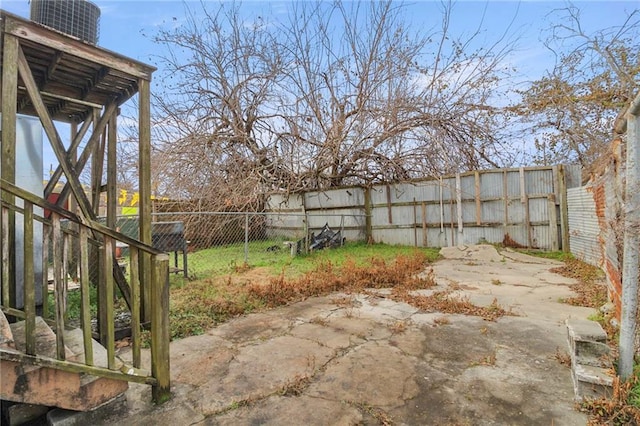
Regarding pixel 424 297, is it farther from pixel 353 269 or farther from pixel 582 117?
pixel 582 117

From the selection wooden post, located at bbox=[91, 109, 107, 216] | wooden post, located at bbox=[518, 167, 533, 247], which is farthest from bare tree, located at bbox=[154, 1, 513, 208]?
wooden post, located at bbox=[91, 109, 107, 216]

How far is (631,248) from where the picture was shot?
1.84m

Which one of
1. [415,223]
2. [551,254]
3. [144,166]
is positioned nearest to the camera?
[144,166]

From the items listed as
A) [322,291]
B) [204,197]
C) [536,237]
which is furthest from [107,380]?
[536,237]

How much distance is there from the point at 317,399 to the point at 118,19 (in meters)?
4.61

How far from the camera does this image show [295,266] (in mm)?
6500

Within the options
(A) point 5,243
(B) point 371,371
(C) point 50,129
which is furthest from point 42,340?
(B) point 371,371

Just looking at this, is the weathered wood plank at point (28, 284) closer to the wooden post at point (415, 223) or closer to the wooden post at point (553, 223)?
the wooden post at point (415, 223)

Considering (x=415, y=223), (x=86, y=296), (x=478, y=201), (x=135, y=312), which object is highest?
(x=478, y=201)

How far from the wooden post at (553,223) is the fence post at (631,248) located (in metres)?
6.53

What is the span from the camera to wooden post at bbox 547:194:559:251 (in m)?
7.34

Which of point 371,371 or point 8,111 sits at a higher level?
point 8,111

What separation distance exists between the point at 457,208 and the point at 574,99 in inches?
136

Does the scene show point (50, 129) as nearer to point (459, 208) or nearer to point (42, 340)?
point (42, 340)
